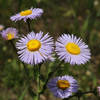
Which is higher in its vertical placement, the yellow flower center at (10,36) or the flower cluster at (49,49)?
the yellow flower center at (10,36)

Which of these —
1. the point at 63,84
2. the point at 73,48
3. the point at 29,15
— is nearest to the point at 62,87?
the point at 63,84

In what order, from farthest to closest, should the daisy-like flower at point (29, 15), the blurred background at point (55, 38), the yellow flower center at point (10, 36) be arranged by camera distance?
the blurred background at point (55, 38), the yellow flower center at point (10, 36), the daisy-like flower at point (29, 15)

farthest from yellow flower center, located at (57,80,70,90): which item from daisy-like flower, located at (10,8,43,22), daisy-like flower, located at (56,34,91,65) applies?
daisy-like flower, located at (10,8,43,22)

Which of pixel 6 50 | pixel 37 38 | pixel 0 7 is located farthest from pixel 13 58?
pixel 37 38

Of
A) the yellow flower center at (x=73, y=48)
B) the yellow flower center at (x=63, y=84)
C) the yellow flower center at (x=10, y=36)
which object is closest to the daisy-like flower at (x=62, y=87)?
the yellow flower center at (x=63, y=84)

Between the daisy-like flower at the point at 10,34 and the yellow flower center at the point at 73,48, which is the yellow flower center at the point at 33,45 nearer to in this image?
the yellow flower center at the point at 73,48

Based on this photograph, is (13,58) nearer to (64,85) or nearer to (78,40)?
(64,85)
